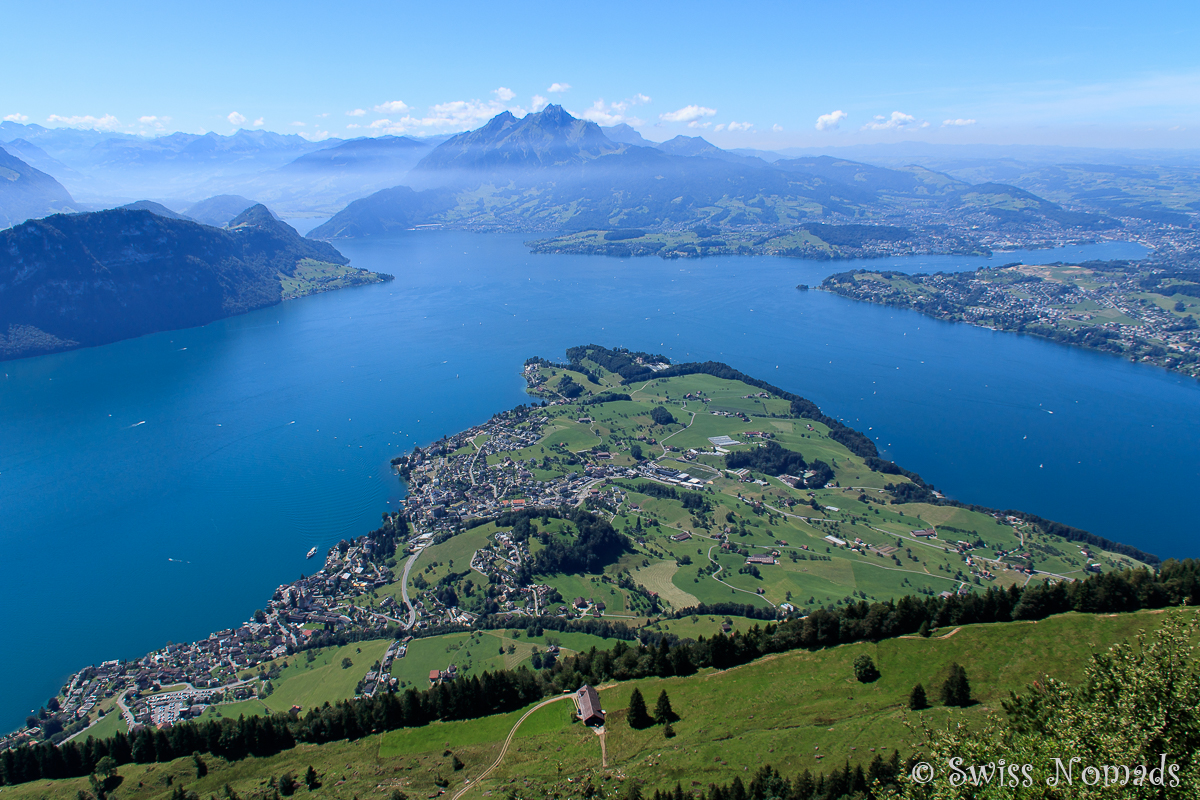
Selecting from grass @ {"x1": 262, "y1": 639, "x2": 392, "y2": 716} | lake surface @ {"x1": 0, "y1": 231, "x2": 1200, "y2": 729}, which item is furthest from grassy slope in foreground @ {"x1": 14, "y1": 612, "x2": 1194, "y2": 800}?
lake surface @ {"x1": 0, "y1": 231, "x2": 1200, "y2": 729}

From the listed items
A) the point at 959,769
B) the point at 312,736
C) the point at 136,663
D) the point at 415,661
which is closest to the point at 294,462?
the point at 136,663

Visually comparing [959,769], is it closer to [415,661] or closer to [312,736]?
[312,736]

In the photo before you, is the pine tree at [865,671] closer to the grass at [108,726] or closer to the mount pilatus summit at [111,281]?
the grass at [108,726]

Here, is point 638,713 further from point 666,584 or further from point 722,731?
point 666,584

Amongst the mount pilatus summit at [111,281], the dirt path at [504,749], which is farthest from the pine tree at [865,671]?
the mount pilatus summit at [111,281]

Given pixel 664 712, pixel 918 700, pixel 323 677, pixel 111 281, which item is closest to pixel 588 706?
pixel 664 712

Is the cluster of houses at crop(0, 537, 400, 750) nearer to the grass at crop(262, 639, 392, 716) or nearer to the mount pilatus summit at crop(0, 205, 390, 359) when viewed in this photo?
the grass at crop(262, 639, 392, 716)
